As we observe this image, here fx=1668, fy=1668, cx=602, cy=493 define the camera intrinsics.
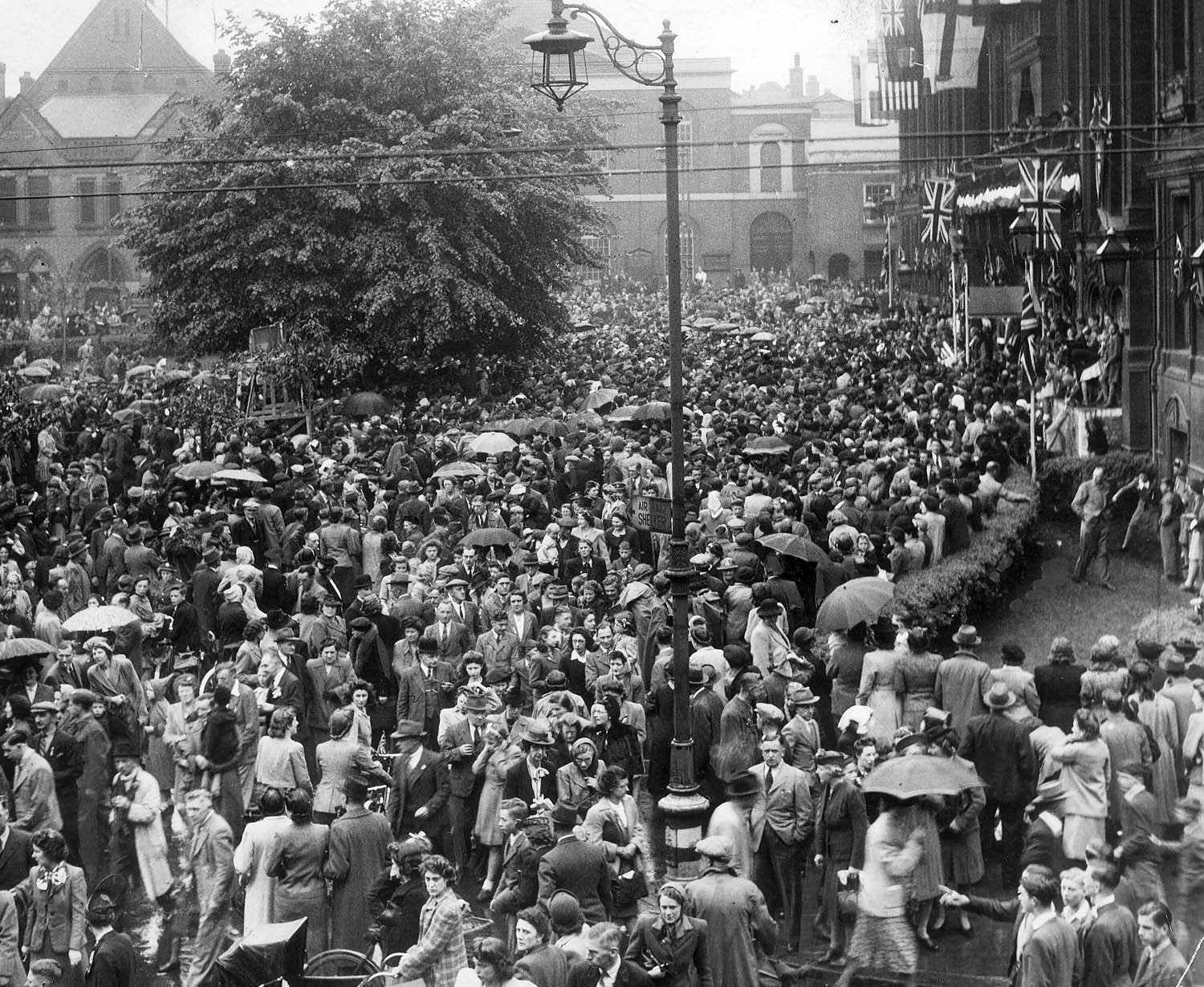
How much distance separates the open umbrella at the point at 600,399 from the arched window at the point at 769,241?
5026cm

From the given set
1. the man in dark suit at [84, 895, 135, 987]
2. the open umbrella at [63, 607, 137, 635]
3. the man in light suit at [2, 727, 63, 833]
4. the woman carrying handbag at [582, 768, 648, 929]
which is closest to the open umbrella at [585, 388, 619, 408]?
the open umbrella at [63, 607, 137, 635]

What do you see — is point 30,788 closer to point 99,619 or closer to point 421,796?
point 421,796

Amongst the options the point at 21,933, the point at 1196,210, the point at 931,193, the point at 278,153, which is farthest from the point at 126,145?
the point at 21,933

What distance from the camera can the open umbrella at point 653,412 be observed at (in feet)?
84.9

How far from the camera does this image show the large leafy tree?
113 feet

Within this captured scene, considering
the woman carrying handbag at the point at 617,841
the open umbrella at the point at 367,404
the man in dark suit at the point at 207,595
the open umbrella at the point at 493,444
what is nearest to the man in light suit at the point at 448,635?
the man in dark suit at the point at 207,595

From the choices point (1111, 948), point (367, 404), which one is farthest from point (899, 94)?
point (1111, 948)

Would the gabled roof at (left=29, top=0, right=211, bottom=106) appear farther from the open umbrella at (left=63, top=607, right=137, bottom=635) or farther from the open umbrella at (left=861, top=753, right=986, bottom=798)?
the open umbrella at (left=861, top=753, right=986, bottom=798)

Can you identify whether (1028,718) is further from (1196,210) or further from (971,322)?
(971,322)

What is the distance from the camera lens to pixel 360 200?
113ft

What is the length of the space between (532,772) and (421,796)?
765mm

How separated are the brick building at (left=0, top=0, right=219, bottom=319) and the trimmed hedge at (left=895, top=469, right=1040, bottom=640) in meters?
56.7

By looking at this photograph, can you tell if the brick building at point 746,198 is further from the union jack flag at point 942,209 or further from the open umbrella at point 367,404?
the open umbrella at point 367,404

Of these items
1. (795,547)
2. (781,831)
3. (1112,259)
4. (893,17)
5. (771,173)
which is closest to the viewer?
(781,831)
